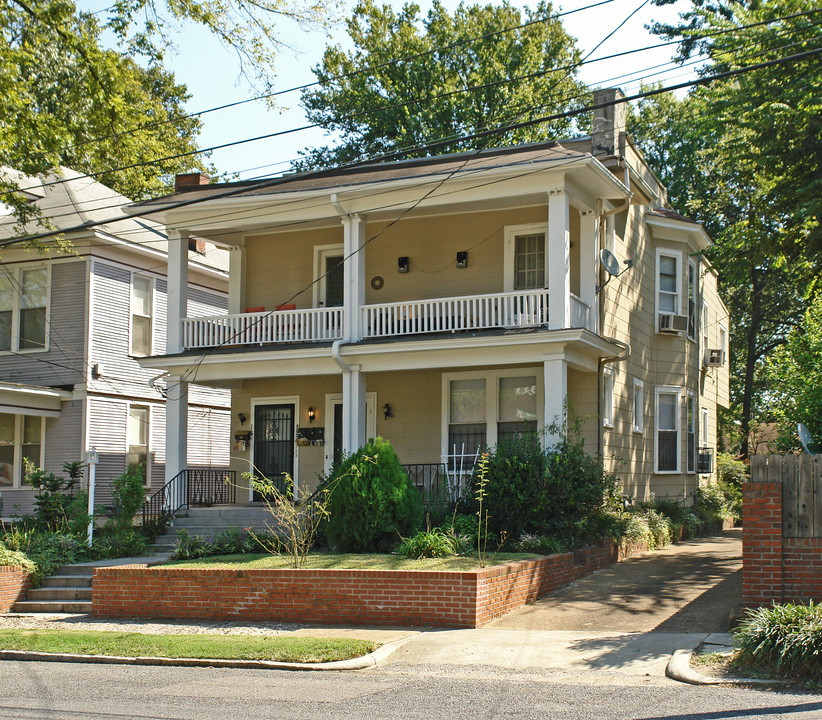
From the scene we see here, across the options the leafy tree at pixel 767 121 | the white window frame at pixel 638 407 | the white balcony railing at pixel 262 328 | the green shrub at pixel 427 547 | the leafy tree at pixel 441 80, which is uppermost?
the leafy tree at pixel 441 80

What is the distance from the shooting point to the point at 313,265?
20.5 m

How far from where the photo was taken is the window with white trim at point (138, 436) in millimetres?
22844

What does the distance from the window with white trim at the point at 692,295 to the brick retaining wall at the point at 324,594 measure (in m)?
11.8

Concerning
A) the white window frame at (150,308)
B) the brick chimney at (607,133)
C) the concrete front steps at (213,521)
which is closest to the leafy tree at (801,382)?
the brick chimney at (607,133)

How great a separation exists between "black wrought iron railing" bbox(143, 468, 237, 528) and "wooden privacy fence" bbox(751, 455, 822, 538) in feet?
31.5

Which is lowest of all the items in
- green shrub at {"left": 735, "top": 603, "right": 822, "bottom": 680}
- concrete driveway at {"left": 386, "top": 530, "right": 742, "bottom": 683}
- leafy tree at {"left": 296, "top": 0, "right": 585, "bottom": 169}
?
concrete driveway at {"left": 386, "top": 530, "right": 742, "bottom": 683}

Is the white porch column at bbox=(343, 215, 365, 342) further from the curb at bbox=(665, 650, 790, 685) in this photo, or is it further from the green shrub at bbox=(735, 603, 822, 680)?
the green shrub at bbox=(735, 603, 822, 680)

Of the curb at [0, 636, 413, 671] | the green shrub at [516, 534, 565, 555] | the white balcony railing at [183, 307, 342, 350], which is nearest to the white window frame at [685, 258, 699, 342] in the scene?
the white balcony railing at [183, 307, 342, 350]

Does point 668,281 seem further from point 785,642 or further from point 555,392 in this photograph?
point 785,642

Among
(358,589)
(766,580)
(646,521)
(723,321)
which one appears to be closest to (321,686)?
(358,589)

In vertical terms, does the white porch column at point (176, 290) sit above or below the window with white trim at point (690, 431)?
above

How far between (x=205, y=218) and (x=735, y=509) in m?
16.9

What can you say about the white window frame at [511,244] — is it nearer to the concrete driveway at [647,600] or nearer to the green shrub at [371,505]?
the green shrub at [371,505]

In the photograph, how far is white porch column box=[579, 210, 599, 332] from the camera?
17.4m
